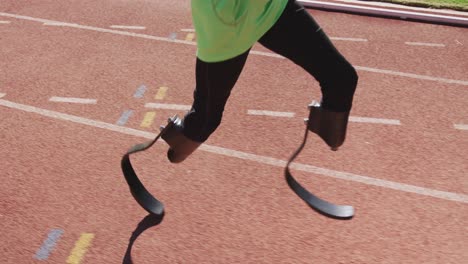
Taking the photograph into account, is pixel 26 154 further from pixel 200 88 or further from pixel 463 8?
pixel 463 8

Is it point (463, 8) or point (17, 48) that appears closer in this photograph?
point (17, 48)

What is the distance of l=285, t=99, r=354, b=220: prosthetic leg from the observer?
9.45 feet

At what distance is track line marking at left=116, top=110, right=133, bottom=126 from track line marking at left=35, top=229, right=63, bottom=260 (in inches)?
54.8

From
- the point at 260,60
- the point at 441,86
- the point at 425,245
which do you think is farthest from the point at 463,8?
the point at 425,245

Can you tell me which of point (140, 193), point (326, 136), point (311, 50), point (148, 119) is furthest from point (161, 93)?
point (311, 50)

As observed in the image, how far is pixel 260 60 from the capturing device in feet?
18.4

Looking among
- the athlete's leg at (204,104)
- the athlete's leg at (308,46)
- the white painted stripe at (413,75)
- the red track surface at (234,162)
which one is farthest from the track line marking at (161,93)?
the athlete's leg at (308,46)

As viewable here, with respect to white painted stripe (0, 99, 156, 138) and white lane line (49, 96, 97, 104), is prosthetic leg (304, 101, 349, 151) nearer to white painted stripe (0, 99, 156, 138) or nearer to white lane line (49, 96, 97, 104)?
white painted stripe (0, 99, 156, 138)

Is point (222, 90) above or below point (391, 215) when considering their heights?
above

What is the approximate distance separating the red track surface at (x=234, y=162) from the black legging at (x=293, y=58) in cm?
92

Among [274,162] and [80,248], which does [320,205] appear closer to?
[274,162]

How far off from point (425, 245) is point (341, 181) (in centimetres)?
77

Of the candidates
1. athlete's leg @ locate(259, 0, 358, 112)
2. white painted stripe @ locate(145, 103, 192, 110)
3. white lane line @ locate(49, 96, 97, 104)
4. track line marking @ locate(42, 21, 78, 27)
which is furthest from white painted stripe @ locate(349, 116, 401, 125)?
track line marking @ locate(42, 21, 78, 27)

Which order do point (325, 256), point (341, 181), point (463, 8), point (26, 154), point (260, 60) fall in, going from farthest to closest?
point (463, 8) → point (260, 60) → point (26, 154) → point (341, 181) → point (325, 256)
